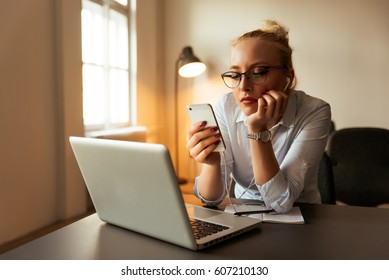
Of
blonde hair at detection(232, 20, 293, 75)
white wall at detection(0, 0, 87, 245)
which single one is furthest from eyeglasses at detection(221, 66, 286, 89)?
white wall at detection(0, 0, 87, 245)

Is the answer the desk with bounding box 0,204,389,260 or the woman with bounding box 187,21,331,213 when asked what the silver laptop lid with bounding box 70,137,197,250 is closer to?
the desk with bounding box 0,204,389,260

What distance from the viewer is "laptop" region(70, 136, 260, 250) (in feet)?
2.45

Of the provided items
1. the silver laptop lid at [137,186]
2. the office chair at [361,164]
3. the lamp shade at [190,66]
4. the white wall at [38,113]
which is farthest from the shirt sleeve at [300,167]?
the lamp shade at [190,66]

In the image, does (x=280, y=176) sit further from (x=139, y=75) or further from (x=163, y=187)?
(x=139, y=75)

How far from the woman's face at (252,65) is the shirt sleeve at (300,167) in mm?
182

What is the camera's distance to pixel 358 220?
1.00 m

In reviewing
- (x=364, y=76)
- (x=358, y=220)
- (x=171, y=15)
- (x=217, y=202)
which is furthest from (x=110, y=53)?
(x=358, y=220)

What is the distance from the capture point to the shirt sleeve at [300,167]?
1.09 metres

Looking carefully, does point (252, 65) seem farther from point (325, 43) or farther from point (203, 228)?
point (325, 43)

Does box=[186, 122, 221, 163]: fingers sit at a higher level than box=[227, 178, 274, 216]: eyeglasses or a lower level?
higher

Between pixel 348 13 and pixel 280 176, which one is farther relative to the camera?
pixel 348 13

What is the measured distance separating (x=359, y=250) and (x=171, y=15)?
4611mm

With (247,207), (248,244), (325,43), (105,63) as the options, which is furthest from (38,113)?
(325,43)
